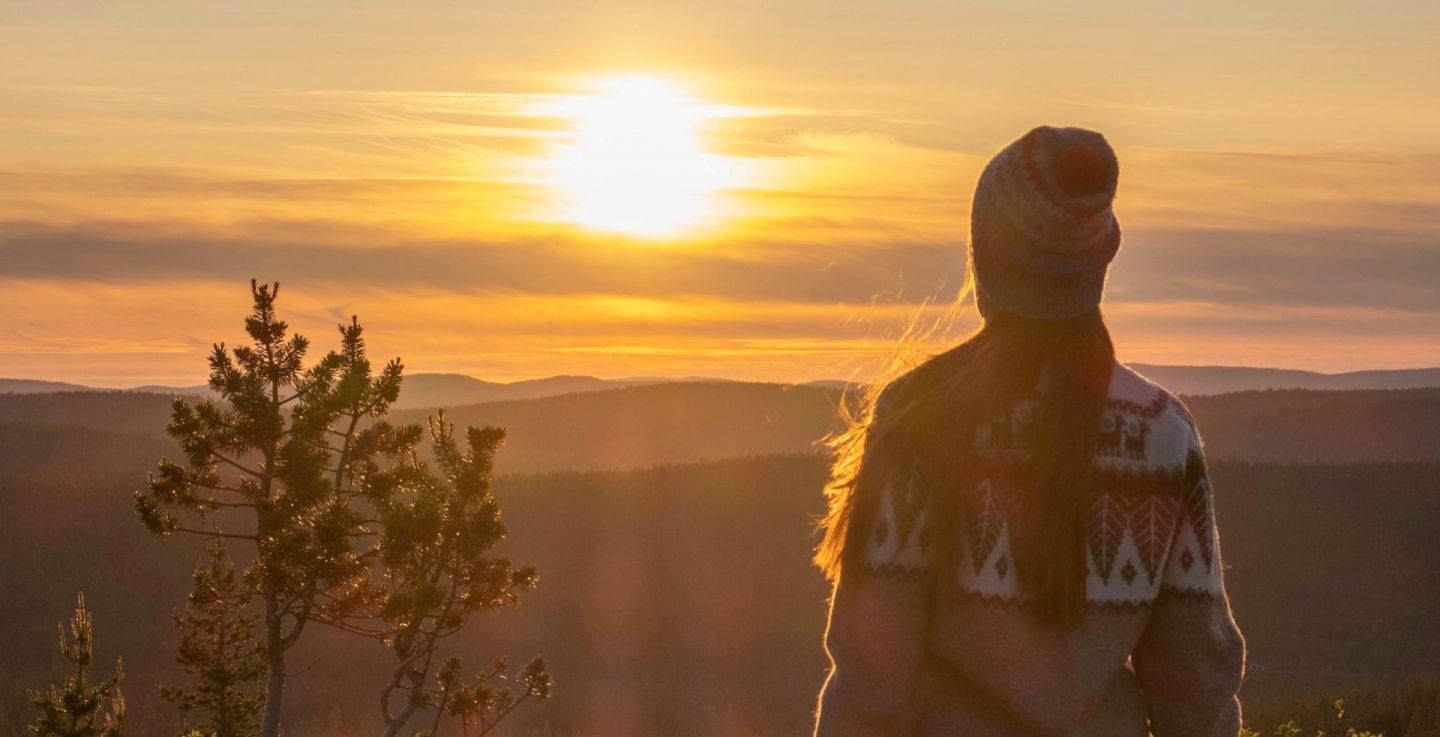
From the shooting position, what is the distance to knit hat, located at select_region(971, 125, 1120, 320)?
322 cm

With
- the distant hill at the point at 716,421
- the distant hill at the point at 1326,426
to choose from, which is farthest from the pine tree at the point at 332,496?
the distant hill at the point at 716,421

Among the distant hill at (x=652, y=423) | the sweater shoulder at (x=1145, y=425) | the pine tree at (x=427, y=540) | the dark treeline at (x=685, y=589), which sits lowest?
the dark treeline at (x=685, y=589)

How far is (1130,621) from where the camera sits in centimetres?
335

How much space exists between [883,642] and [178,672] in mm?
43288

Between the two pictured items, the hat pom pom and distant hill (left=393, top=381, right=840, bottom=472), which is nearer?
the hat pom pom

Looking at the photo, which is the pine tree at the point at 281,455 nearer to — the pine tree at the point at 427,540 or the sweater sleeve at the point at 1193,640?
the pine tree at the point at 427,540

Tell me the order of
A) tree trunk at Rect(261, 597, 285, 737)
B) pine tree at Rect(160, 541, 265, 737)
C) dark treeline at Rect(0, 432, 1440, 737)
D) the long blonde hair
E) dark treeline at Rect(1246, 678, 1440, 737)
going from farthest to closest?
dark treeline at Rect(0, 432, 1440, 737), dark treeline at Rect(1246, 678, 1440, 737), pine tree at Rect(160, 541, 265, 737), tree trunk at Rect(261, 597, 285, 737), the long blonde hair

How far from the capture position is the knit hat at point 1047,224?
127 inches

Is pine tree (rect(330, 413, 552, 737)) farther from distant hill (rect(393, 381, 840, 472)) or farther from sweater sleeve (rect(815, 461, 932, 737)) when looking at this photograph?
distant hill (rect(393, 381, 840, 472))

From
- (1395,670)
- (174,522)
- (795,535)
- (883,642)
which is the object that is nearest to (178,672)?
(795,535)

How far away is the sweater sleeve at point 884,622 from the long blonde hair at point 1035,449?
3 centimetres

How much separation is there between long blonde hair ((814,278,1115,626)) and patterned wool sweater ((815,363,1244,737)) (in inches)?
1.2

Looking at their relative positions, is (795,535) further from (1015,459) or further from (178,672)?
(1015,459)

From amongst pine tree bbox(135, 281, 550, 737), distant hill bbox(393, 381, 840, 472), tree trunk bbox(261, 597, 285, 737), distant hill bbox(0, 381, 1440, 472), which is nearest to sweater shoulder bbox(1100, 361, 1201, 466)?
pine tree bbox(135, 281, 550, 737)
